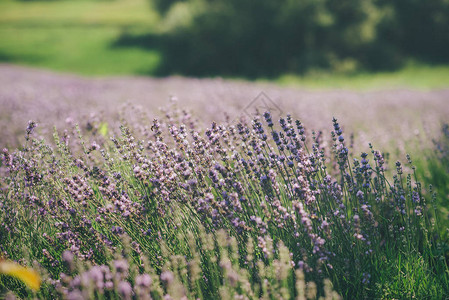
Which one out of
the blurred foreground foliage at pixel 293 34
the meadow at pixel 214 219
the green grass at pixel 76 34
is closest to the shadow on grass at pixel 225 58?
the blurred foreground foliage at pixel 293 34

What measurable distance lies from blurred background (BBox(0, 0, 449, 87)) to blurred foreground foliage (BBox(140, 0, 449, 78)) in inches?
1.8

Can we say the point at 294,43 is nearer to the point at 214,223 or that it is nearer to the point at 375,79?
the point at 375,79

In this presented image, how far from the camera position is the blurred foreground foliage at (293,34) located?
16.3 m

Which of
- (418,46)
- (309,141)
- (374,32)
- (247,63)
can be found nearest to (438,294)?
(309,141)

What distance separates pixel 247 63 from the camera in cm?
1766

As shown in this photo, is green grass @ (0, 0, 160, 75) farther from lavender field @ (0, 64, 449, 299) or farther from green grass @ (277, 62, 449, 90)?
lavender field @ (0, 64, 449, 299)

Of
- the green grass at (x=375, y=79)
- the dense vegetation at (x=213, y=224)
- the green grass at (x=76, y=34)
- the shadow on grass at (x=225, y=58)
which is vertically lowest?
the dense vegetation at (x=213, y=224)

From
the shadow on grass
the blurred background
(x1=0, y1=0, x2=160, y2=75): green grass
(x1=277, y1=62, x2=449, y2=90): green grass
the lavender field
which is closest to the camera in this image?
the lavender field

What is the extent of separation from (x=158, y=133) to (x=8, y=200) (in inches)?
39.2

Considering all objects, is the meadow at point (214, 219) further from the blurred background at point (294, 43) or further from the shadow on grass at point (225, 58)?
the shadow on grass at point (225, 58)

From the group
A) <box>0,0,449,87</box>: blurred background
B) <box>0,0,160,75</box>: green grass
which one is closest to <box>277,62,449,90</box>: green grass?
<box>0,0,449,87</box>: blurred background

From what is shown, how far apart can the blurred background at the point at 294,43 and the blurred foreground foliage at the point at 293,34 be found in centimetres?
5

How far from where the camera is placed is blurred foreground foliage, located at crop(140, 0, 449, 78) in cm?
1634

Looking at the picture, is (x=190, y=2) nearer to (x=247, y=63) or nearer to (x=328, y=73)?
(x=247, y=63)
